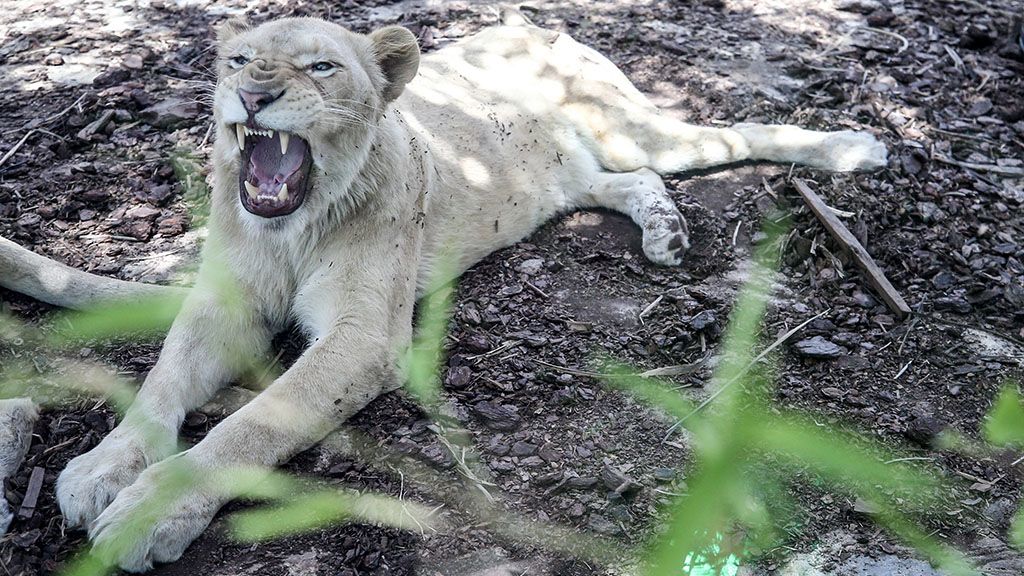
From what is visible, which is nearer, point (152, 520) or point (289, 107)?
point (152, 520)

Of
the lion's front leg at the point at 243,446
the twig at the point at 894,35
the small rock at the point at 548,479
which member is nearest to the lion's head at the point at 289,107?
the lion's front leg at the point at 243,446

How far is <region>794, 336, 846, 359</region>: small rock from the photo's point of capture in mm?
4418

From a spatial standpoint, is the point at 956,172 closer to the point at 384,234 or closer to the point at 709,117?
the point at 709,117

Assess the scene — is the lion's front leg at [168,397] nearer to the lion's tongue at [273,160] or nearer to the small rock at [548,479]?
the lion's tongue at [273,160]

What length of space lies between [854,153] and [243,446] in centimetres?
417

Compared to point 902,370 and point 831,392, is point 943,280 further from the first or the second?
point 831,392

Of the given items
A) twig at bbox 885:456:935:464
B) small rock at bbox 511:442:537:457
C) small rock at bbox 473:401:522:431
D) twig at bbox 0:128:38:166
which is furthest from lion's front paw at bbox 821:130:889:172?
twig at bbox 0:128:38:166

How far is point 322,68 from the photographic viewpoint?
3975 mm

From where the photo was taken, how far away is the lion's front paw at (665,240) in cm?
514

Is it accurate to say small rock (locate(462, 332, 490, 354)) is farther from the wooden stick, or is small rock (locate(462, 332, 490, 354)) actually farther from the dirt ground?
the wooden stick

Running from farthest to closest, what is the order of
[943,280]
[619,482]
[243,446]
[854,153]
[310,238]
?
[854,153] → [943,280] → [310,238] → [619,482] → [243,446]

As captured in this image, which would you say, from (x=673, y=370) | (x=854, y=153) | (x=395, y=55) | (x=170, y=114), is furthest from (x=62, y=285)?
(x=854, y=153)

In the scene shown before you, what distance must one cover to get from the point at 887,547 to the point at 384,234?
93.6 inches

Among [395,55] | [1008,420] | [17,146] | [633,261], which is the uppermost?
[1008,420]
